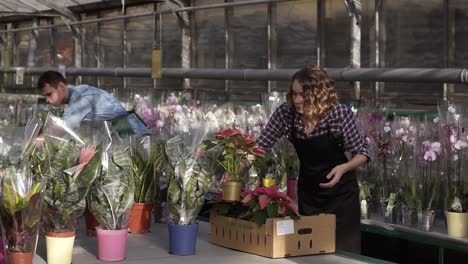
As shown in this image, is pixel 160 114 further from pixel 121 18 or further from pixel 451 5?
pixel 121 18

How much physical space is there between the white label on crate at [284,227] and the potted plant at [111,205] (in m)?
0.53

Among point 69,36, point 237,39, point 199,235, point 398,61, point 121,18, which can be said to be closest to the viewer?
point 199,235

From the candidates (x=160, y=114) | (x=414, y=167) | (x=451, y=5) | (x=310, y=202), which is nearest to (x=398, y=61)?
(x=451, y=5)

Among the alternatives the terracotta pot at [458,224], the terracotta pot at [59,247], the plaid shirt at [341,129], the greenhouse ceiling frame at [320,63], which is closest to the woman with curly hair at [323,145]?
the plaid shirt at [341,129]

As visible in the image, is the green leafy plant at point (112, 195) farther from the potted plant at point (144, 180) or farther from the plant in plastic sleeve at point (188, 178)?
the potted plant at point (144, 180)

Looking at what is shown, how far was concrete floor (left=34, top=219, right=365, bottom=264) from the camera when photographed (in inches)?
115

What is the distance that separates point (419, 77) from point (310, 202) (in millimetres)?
2572

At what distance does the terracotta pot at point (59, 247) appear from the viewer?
9.02ft

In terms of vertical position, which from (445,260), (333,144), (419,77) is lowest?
(445,260)

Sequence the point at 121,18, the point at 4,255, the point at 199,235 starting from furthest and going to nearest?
the point at 121,18 → the point at 199,235 → the point at 4,255

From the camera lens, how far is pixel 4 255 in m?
2.70

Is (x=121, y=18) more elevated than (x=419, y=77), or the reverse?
(x=121, y=18)

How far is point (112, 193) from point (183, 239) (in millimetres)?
322

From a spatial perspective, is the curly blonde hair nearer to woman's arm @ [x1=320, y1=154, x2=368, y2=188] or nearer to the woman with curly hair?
the woman with curly hair
